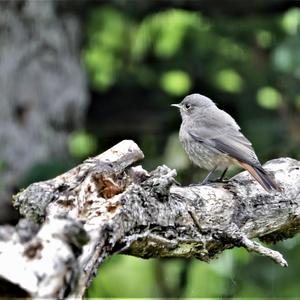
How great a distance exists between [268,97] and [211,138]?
226 centimetres

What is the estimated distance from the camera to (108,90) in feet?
30.6

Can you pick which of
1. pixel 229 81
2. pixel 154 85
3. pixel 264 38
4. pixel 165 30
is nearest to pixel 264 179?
pixel 264 38

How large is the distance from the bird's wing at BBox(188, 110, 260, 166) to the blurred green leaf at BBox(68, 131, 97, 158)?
2.36 m

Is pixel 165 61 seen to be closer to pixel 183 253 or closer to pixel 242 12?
pixel 242 12

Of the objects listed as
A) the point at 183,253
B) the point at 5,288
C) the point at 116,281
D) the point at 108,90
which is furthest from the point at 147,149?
the point at 5,288

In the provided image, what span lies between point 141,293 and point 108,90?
2.00m

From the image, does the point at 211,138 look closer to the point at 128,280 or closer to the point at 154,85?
the point at 154,85

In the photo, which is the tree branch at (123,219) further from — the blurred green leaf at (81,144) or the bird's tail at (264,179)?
the blurred green leaf at (81,144)

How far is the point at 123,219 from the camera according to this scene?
4.05 m

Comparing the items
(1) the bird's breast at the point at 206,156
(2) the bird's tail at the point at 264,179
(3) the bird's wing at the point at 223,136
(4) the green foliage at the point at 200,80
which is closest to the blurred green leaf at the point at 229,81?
(4) the green foliage at the point at 200,80

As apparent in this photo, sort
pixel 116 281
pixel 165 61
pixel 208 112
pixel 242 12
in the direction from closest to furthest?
pixel 208 112 → pixel 242 12 → pixel 165 61 → pixel 116 281

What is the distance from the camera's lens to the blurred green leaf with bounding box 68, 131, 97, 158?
29.9ft

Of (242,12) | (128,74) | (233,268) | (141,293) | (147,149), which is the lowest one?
(141,293)

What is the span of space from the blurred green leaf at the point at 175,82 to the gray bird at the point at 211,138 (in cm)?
185
